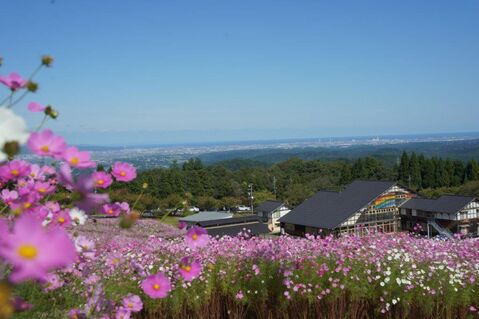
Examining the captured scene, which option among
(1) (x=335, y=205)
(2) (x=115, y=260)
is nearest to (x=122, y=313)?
(2) (x=115, y=260)

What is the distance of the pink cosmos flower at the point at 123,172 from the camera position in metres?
1.17

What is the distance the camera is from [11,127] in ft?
2.89

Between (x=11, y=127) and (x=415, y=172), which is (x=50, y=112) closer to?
(x=11, y=127)

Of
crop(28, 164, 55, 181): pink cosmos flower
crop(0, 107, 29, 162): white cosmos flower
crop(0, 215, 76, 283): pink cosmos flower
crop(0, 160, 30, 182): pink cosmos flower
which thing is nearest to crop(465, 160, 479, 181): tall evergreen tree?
crop(28, 164, 55, 181): pink cosmos flower

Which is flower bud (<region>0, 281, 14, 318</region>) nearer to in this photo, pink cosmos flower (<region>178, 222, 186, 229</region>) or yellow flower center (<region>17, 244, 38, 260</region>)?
yellow flower center (<region>17, 244, 38, 260</region>)

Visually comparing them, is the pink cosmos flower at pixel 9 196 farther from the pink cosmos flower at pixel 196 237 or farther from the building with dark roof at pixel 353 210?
the building with dark roof at pixel 353 210

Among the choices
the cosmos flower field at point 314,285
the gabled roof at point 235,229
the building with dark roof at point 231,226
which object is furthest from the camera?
the building with dark roof at point 231,226

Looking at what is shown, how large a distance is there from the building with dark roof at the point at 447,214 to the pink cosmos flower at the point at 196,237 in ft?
71.7

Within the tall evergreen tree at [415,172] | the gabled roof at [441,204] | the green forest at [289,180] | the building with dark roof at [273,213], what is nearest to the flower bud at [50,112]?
the gabled roof at [441,204]

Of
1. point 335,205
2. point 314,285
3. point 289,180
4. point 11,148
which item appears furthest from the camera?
point 289,180

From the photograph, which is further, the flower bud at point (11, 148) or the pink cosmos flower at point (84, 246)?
the pink cosmos flower at point (84, 246)

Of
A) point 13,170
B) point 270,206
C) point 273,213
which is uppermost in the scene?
point 13,170

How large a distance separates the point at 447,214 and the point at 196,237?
23.3 m

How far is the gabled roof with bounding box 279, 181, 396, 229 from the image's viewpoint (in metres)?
22.1
